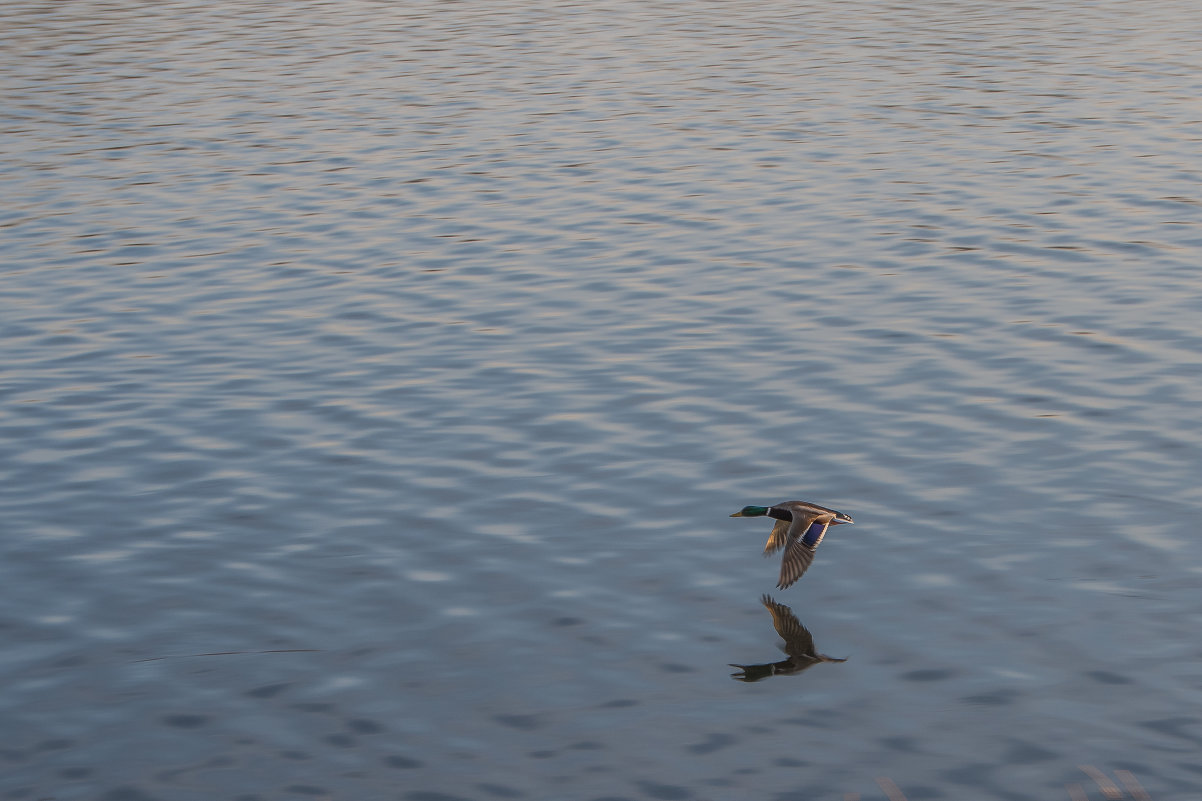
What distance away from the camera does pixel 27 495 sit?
47.4 ft

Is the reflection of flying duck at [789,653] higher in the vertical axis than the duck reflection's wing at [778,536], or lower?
lower

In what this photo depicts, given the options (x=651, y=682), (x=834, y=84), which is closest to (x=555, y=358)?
(x=651, y=682)

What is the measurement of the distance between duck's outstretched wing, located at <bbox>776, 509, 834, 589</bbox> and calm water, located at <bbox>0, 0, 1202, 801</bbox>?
20.0 inches

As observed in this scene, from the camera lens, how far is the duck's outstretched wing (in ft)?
38.0

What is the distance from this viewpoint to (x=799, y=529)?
11.8 m

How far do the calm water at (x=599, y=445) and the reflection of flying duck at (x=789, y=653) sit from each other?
12 centimetres

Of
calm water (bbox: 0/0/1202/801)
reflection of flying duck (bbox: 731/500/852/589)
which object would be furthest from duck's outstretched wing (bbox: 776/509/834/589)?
calm water (bbox: 0/0/1202/801)

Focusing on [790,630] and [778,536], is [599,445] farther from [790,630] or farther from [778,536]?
[790,630]

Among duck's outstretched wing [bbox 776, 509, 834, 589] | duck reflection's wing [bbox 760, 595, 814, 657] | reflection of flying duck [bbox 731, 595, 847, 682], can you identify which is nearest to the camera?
reflection of flying duck [bbox 731, 595, 847, 682]

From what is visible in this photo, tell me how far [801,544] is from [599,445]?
159 inches

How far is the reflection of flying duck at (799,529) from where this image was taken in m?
11.6

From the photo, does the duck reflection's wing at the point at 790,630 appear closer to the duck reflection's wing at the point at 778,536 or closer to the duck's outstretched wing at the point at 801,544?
the duck's outstretched wing at the point at 801,544

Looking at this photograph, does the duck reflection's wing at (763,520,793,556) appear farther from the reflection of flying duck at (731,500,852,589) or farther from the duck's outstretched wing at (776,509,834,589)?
the duck's outstretched wing at (776,509,834,589)

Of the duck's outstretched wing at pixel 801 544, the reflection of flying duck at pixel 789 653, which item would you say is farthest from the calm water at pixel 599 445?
the duck's outstretched wing at pixel 801 544
